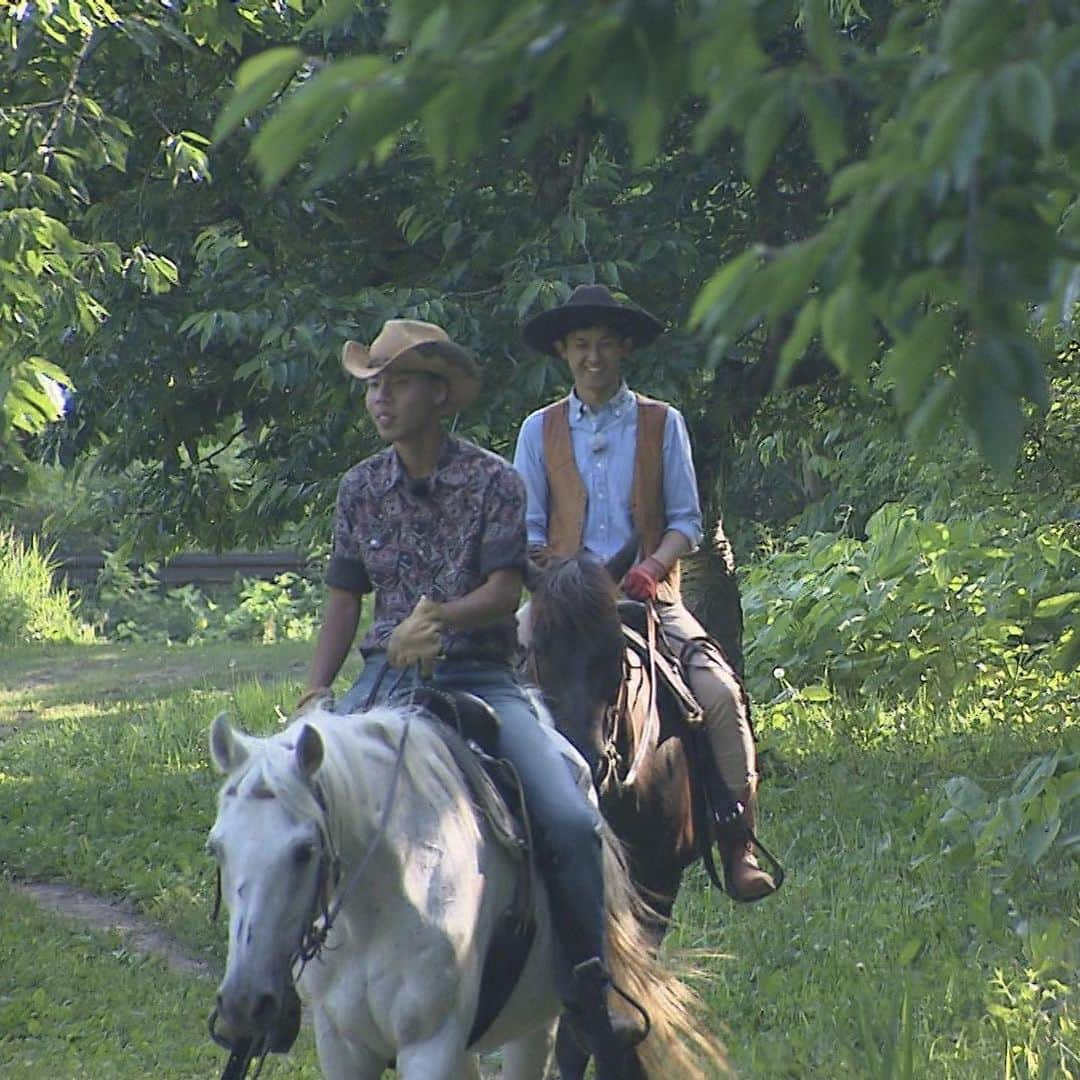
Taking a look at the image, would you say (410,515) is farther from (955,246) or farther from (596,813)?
(955,246)

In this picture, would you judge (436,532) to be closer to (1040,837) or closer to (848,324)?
(1040,837)

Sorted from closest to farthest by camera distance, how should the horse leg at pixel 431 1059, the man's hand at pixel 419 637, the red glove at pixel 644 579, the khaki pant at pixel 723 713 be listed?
the horse leg at pixel 431 1059
the man's hand at pixel 419 637
the red glove at pixel 644 579
the khaki pant at pixel 723 713

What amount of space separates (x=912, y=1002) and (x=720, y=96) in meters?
4.88

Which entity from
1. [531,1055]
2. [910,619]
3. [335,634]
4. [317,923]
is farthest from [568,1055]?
[910,619]

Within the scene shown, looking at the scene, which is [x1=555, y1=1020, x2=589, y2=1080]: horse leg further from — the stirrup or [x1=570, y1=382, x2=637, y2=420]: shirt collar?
[x1=570, y1=382, x2=637, y2=420]: shirt collar

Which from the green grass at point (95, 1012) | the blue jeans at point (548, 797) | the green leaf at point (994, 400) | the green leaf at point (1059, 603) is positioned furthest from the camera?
the green leaf at point (1059, 603)

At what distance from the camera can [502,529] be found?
5.00m

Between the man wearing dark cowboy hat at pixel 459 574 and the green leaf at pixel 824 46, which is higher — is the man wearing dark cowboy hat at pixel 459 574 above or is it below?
below

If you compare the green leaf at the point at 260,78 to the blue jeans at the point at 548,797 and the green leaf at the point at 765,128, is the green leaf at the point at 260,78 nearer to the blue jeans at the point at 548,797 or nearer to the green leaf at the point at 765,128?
the green leaf at the point at 765,128

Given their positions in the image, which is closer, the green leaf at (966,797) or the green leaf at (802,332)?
the green leaf at (802,332)

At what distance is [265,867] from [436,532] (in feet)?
4.25

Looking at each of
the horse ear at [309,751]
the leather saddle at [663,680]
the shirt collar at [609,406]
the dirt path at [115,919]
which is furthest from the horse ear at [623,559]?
the dirt path at [115,919]

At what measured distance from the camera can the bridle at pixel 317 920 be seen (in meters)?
4.09

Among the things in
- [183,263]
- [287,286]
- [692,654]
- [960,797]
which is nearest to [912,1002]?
[960,797]
